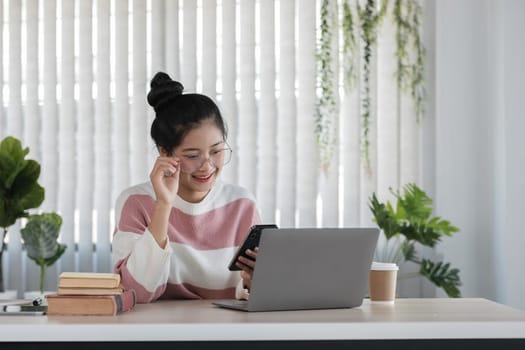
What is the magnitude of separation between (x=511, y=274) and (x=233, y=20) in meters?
2.09

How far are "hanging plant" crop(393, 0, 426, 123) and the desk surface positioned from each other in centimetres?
309

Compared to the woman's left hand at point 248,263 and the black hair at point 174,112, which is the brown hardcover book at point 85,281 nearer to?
the woman's left hand at point 248,263

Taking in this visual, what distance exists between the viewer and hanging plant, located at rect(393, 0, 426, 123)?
4.78 meters

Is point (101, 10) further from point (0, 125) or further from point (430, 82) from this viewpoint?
point (430, 82)

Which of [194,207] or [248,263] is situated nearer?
[248,263]

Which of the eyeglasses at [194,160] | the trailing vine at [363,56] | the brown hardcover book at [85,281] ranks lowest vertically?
the brown hardcover book at [85,281]

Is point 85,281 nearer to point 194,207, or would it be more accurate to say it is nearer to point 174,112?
point 194,207

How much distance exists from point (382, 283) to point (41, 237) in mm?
2854

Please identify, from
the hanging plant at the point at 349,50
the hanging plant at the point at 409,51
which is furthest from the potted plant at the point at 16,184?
the hanging plant at the point at 409,51

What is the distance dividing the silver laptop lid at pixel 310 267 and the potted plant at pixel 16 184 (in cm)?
305

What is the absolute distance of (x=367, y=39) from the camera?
190 inches

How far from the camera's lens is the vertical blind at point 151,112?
4793 mm

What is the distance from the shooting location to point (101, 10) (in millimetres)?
5066

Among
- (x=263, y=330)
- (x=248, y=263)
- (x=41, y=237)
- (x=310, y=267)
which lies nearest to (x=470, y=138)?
(x=41, y=237)
